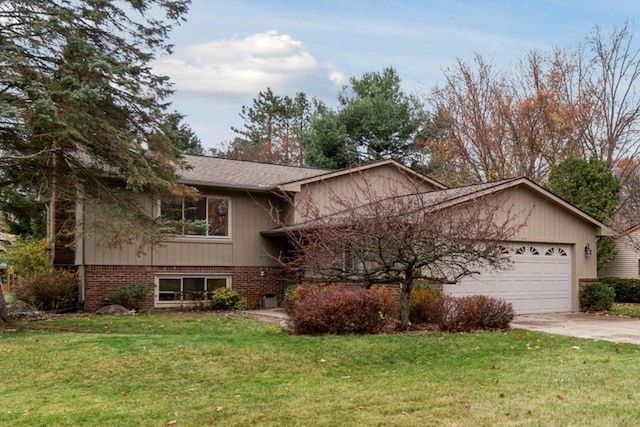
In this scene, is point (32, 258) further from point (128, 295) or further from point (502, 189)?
point (502, 189)

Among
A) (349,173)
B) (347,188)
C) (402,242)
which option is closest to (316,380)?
(402,242)

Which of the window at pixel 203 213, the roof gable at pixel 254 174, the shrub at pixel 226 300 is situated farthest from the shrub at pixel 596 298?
the window at pixel 203 213

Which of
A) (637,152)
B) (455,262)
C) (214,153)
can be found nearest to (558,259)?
(455,262)

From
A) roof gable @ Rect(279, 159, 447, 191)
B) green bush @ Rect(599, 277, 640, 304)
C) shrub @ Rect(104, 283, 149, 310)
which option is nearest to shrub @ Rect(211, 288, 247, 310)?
shrub @ Rect(104, 283, 149, 310)

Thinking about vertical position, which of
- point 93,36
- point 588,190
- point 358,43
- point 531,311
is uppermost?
point 358,43

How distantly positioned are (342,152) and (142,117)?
58.0 feet

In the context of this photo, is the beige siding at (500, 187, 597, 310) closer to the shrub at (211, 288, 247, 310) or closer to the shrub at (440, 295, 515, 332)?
the shrub at (440, 295, 515, 332)

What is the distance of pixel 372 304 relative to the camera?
1076 cm

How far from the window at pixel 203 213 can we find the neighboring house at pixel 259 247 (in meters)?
0.03

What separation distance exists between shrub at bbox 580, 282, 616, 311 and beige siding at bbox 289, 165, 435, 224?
219 inches

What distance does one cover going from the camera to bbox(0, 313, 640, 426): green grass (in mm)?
5742

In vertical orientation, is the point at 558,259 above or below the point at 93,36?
below

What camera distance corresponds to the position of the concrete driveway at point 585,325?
1133 cm

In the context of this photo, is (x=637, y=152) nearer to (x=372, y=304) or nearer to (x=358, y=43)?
(x=358, y=43)
